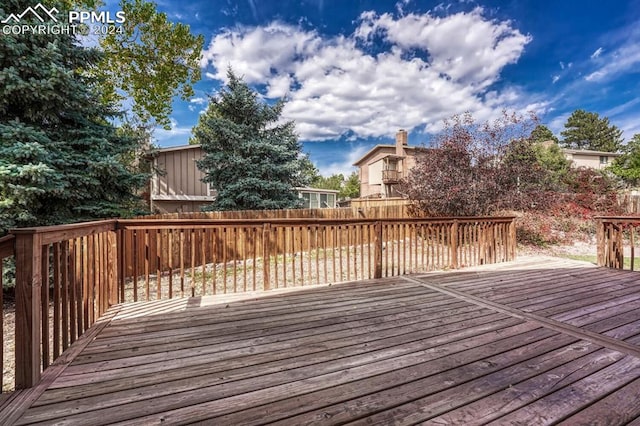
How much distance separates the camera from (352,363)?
1855mm

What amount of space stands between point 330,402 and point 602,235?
18.8ft

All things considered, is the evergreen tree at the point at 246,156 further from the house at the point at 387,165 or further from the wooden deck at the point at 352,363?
the house at the point at 387,165

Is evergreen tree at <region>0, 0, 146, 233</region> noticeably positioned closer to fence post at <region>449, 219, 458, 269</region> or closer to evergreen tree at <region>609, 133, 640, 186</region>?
fence post at <region>449, 219, 458, 269</region>

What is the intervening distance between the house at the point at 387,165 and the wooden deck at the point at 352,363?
17.8 m

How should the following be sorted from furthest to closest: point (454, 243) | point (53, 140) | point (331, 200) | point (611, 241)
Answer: point (331, 200), point (53, 140), point (454, 243), point (611, 241)

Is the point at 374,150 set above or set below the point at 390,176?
above

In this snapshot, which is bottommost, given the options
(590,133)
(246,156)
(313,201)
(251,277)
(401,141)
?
(251,277)

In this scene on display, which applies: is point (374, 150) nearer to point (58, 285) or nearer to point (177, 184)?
point (177, 184)

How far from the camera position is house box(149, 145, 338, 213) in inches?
407

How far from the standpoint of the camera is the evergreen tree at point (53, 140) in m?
4.11

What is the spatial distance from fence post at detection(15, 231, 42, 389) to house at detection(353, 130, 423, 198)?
770 inches

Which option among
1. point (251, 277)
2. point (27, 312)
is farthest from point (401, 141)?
point (27, 312)

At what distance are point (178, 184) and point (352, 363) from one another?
1060 cm

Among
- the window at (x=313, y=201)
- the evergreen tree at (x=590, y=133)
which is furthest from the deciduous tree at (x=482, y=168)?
the evergreen tree at (x=590, y=133)
